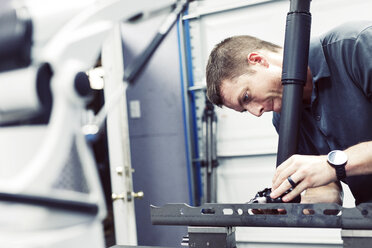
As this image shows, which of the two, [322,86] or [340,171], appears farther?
[322,86]

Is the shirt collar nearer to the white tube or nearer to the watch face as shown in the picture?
the watch face

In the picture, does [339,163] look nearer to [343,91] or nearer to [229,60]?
[343,91]

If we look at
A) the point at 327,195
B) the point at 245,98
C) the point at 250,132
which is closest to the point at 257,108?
the point at 245,98

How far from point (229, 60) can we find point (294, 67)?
31cm

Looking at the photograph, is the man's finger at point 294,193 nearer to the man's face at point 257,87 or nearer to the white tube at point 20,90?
the man's face at point 257,87

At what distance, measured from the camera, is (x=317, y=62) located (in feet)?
3.36

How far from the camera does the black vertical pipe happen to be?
2.53 feet

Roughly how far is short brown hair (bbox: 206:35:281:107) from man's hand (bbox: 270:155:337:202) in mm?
356

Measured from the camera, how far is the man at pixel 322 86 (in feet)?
3.14

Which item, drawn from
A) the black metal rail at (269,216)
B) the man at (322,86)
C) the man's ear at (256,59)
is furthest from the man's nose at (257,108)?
the black metal rail at (269,216)

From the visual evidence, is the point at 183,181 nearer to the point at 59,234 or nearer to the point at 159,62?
the point at 159,62

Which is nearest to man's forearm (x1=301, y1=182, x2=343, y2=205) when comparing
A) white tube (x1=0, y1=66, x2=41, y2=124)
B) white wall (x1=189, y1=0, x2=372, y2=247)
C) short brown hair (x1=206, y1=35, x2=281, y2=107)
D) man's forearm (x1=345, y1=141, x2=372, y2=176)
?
man's forearm (x1=345, y1=141, x2=372, y2=176)

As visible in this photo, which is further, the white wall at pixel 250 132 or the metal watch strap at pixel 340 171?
the white wall at pixel 250 132

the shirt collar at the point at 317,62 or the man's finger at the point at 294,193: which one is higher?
the shirt collar at the point at 317,62
